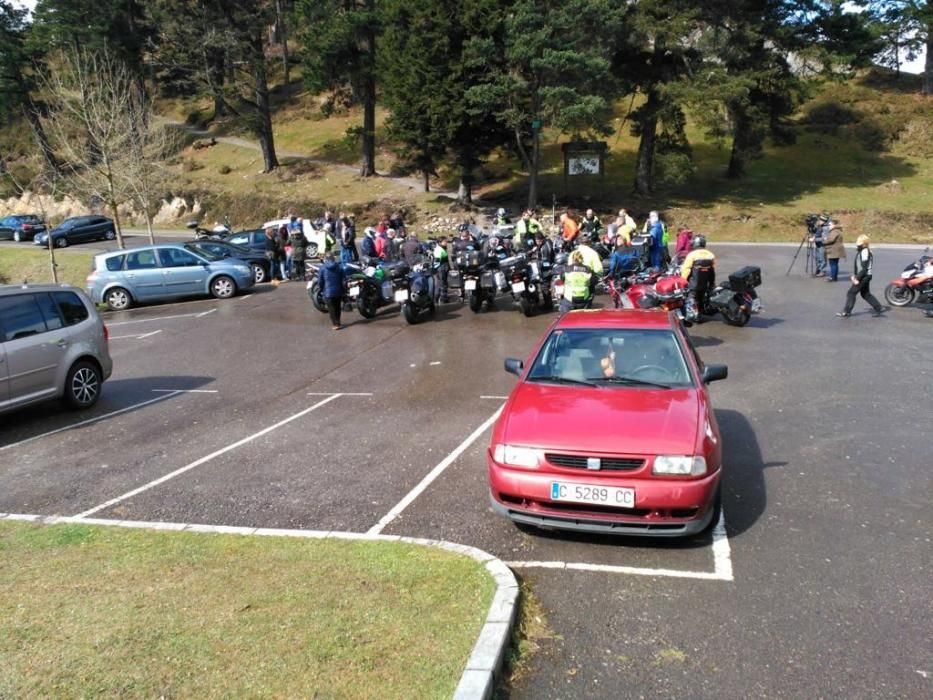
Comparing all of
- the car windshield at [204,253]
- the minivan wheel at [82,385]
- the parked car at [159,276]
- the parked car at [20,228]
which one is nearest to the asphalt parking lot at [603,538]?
the minivan wheel at [82,385]

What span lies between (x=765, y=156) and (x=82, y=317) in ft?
148

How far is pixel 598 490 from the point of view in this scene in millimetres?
4898

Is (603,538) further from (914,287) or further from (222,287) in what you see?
(222,287)

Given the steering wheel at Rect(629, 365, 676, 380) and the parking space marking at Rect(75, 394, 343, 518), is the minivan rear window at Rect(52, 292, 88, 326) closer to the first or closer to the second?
the parking space marking at Rect(75, 394, 343, 518)

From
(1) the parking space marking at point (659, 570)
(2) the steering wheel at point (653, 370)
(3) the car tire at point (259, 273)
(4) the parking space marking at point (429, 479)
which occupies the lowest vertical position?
(3) the car tire at point (259, 273)

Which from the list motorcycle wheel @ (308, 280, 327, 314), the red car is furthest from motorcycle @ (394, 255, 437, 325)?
the red car

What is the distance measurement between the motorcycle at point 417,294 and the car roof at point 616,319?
8.43 m

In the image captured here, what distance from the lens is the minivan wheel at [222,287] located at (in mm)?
20531

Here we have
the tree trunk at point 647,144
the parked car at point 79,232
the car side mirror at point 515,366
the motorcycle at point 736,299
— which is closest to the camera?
the car side mirror at point 515,366

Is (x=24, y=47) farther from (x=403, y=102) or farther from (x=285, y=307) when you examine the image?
(x=285, y=307)

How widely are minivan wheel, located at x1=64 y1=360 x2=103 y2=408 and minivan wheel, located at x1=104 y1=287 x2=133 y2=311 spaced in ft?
34.5

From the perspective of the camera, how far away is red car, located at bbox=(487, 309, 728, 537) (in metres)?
4.87

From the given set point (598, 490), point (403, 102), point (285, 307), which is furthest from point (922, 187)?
point (598, 490)

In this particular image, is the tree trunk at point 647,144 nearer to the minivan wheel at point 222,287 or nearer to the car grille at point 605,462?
the minivan wheel at point 222,287
